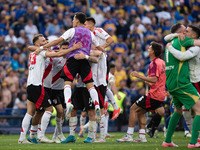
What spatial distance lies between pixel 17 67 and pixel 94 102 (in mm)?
10482

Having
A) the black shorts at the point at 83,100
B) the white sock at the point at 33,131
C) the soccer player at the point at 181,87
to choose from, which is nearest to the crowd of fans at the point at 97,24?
the white sock at the point at 33,131

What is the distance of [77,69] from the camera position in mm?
9594

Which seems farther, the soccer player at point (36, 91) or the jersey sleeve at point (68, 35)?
the soccer player at point (36, 91)

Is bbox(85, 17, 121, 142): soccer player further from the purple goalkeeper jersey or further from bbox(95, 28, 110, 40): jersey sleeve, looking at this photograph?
the purple goalkeeper jersey

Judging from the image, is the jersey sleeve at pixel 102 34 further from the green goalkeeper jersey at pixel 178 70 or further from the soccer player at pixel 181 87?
the green goalkeeper jersey at pixel 178 70

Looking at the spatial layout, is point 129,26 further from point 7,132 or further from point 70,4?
point 7,132

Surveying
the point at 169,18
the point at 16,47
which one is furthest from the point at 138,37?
the point at 16,47

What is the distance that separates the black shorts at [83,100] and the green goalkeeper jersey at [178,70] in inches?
86.5

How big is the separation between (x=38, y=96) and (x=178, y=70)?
136 inches

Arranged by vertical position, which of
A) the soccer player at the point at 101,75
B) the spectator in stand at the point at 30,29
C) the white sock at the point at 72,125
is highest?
the spectator in stand at the point at 30,29

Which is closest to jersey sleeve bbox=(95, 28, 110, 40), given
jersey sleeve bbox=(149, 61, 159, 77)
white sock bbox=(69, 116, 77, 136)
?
jersey sleeve bbox=(149, 61, 159, 77)

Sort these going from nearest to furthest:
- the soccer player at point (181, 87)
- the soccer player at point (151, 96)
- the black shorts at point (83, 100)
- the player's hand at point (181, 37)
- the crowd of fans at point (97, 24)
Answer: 1. the soccer player at point (181, 87)
2. the player's hand at point (181, 37)
3. the black shorts at point (83, 100)
4. the soccer player at point (151, 96)
5. the crowd of fans at point (97, 24)

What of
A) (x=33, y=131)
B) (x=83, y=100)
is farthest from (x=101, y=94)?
(x=33, y=131)

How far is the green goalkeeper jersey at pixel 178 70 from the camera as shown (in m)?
8.53
